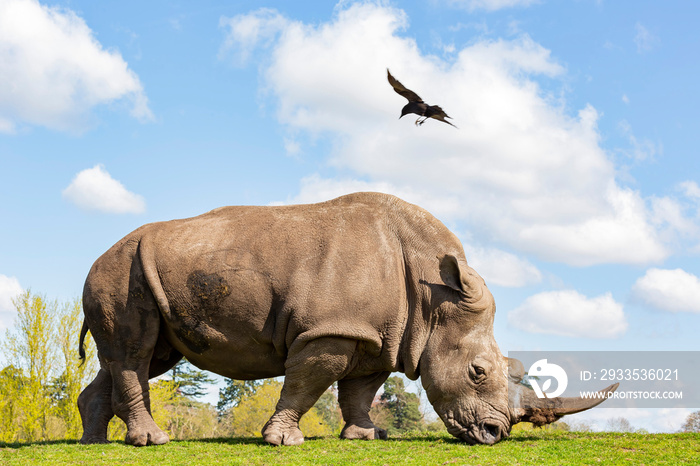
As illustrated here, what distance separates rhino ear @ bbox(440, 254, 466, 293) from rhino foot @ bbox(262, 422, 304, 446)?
11.3 ft

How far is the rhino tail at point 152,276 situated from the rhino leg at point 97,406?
2.36 metres

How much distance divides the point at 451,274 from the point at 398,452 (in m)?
3.02

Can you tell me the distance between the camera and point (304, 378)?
1133cm

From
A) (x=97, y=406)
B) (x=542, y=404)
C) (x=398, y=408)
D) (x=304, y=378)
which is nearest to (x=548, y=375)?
(x=542, y=404)

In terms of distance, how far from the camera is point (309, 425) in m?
36.9

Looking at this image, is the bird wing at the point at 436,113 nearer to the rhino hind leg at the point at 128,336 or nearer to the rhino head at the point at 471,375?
the rhino head at the point at 471,375

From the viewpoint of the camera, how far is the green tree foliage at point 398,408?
37.0 metres

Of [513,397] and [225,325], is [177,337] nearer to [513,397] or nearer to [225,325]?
[225,325]

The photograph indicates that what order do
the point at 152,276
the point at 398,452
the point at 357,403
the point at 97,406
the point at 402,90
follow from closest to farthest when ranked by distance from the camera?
the point at 398,452, the point at 152,276, the point at 357,403, the point at 402,90, the point at 97,406

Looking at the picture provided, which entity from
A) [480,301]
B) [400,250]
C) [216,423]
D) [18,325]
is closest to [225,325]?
[400,250]

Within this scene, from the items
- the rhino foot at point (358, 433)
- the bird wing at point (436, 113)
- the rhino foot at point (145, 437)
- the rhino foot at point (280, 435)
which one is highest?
the bird wing at point (436, 113)

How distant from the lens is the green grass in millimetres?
9680

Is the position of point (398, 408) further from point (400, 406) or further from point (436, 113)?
point (436, 113)

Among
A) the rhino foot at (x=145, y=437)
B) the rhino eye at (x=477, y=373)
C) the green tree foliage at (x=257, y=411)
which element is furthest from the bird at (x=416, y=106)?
the green tree foliage at (x=257, y=411)
